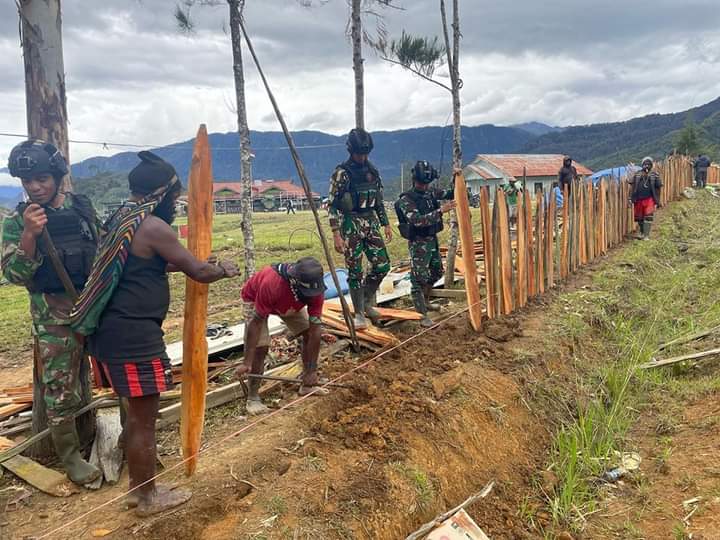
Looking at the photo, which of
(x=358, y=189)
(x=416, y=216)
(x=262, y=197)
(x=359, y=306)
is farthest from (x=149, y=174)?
(x=262, y=197)

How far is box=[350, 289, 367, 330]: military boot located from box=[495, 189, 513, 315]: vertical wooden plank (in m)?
1.48

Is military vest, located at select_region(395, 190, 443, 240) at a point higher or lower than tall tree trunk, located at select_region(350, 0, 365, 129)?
lower

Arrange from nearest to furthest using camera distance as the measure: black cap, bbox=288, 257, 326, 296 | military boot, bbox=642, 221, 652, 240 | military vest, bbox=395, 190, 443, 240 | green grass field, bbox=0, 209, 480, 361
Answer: black cap, bbox=288, 257, 326, 296
military vest, bbox=395, 190, 443, 240
green grass field, bbox=0, 209, 480, 361
military boot, bbox=642, 221, 652, 240

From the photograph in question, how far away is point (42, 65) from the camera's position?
126 inches

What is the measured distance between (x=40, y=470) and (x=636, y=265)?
8.21 m

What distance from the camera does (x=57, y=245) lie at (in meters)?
2.87

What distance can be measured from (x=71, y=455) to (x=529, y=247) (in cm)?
477

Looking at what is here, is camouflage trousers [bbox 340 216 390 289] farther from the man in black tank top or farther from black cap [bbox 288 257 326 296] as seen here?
the man in black tank top

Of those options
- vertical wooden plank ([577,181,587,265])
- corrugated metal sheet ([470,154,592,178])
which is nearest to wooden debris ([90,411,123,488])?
vertical wooden plank ([577,181,587,265])

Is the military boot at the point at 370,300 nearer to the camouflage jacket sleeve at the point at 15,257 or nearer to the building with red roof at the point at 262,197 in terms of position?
the camouflage jacket sleeve at the point at 15,257

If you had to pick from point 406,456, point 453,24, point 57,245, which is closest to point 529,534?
point 406,456

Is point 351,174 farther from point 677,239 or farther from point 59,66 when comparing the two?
point 677,239

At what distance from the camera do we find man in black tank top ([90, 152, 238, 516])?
92.0 inches

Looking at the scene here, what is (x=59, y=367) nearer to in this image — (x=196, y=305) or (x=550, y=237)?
(x=196, y=305)
